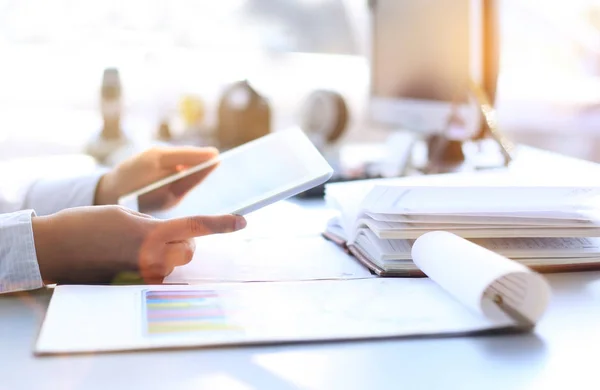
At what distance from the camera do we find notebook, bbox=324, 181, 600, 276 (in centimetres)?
60

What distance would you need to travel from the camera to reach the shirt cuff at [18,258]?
57 cm

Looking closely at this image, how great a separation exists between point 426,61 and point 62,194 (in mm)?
746

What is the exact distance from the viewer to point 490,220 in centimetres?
62

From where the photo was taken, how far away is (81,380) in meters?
0.40

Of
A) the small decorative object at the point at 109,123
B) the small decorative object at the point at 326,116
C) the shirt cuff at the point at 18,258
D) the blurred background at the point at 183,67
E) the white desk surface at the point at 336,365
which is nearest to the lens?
the white desk surface at the point at 336,365

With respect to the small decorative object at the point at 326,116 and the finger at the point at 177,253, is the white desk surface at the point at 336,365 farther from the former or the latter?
the small decorative object at the point at 326,116

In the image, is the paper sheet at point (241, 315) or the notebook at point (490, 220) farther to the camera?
the notebook at point (490, 220)

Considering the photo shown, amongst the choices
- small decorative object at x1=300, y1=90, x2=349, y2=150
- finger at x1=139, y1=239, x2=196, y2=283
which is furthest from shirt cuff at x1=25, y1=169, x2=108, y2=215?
small decorative object at x1=300, y1=90, x2=349, y2=150

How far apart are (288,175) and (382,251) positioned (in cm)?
12

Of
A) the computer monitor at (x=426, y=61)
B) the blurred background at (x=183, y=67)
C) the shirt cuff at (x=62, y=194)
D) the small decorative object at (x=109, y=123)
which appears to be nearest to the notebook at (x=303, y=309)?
the shirt cuff at (x=62, y=194)

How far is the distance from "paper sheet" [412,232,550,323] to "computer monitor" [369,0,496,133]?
57cm

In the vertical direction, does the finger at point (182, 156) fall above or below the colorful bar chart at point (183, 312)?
above

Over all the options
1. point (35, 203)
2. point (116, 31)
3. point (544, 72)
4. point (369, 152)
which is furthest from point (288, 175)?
point (544, 72)

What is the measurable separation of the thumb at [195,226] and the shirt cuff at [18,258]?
0.39 ft
